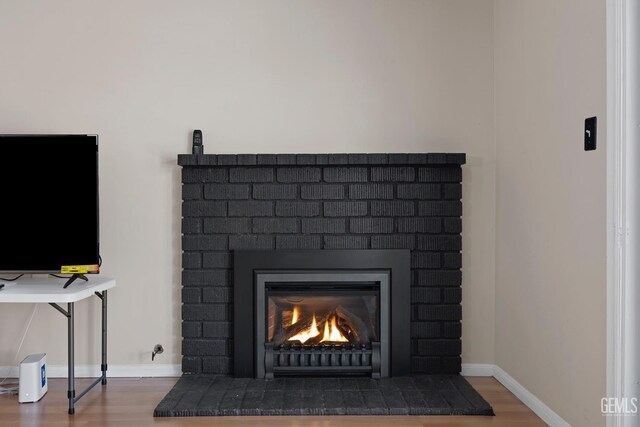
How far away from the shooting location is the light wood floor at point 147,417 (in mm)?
2535

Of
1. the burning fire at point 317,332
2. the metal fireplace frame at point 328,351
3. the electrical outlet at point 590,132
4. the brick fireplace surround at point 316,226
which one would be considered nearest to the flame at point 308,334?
the burning fire at point 317,332

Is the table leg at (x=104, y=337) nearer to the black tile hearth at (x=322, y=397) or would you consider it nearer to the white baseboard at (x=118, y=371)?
Answer: the white baseboard at (x=118, y=371)

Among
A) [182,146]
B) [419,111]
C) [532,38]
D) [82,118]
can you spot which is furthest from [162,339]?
[532,38]

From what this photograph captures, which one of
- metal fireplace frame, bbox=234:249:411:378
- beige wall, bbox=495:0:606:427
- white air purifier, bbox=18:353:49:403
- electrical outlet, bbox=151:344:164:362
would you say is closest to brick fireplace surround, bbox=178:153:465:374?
metal fireplace frame, bbox=234:249:411:378

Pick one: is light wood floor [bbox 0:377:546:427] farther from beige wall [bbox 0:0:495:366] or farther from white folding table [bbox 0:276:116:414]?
beige wall [bbox 0:0:495:366]

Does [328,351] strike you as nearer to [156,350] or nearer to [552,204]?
[156,350]

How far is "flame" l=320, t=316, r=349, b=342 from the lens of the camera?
3186mm

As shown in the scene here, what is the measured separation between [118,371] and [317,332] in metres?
1.16

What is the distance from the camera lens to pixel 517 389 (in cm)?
290

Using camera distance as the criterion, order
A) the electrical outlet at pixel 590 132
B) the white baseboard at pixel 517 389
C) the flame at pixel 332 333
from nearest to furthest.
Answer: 1. the electrical outlet at pixel 590 132
2. the white baseboard at pixel 517 389
3. the flame at pixel 332 333

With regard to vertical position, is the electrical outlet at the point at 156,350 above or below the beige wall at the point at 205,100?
below

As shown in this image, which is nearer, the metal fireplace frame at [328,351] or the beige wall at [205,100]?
the metal fireplace frame at [328,351]

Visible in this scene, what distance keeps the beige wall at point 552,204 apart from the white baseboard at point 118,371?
1.88 metres

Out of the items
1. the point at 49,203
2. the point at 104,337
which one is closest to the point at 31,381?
the point at 104,337
